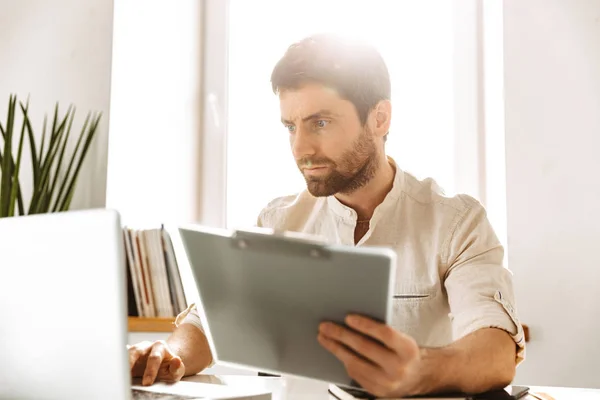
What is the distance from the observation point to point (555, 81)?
6.89 ft

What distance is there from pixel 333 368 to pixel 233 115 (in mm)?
1774

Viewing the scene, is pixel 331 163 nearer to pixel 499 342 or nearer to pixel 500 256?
pixel 500 256

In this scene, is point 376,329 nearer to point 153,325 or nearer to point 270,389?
point 270,389

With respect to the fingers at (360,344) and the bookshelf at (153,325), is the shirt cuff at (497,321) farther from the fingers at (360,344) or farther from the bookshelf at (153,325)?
the bookshelf at (153,325)

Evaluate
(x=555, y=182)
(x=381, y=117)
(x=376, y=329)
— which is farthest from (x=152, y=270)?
(x=376, y=329)

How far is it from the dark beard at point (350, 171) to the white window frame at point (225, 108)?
86 centimetres

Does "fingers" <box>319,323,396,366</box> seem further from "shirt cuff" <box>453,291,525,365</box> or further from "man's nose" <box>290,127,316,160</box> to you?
"man's nose" <box>290,127,316,160</box>

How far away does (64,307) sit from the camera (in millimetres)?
743

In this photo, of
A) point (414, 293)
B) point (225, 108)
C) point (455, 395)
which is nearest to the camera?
point (455, 395)

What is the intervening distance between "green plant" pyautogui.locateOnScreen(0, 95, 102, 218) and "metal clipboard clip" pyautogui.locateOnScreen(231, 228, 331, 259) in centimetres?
149

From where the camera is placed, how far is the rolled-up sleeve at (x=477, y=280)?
1.25 m

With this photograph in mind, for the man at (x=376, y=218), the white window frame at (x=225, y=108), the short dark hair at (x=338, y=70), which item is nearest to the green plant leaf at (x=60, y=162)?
the white window frame at (x=225, y=108)

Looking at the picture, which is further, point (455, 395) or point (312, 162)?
point (312, 162)

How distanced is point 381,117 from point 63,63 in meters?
1.39
